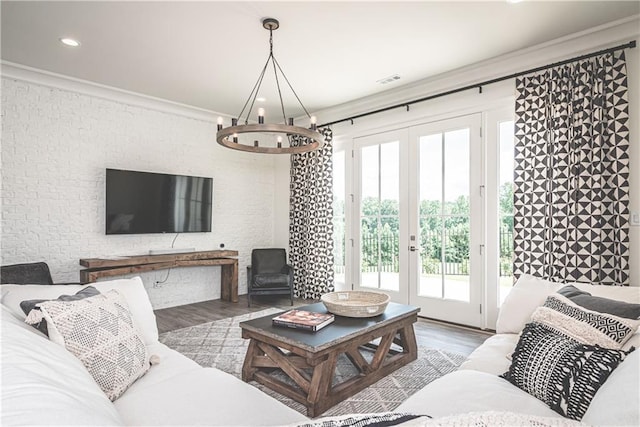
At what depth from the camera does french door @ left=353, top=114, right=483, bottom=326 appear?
13.0 ft

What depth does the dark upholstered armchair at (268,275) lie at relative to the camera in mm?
4918

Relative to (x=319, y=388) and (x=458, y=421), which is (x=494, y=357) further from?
(x=458, y=421)

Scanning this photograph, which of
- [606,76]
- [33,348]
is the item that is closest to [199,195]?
[33,348]

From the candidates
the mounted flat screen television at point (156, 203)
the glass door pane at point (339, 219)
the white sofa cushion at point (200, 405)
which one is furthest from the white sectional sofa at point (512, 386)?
the mounted flat screen television at point (156, 203)

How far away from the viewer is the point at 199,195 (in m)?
5.19

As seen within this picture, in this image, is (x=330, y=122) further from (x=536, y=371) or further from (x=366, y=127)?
(x=536, y=371)

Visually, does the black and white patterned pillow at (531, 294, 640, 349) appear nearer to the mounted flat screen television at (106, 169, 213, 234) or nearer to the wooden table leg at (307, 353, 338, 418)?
the wooden table leg at (307, 353, 338, 418)

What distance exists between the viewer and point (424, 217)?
436 centimetres

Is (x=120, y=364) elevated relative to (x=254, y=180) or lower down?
lower down

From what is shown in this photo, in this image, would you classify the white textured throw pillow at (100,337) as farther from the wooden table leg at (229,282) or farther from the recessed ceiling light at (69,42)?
the wooden table leg at (229,282)

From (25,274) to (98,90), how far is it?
2.29 m

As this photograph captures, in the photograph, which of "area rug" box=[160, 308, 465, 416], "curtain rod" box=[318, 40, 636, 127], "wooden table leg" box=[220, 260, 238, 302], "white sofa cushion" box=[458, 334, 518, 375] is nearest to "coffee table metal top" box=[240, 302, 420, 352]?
"area rug" box=[160, 308, 465, 416]

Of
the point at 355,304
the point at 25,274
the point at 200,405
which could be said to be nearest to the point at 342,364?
the point at 355,304

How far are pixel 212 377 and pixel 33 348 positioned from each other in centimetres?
80
